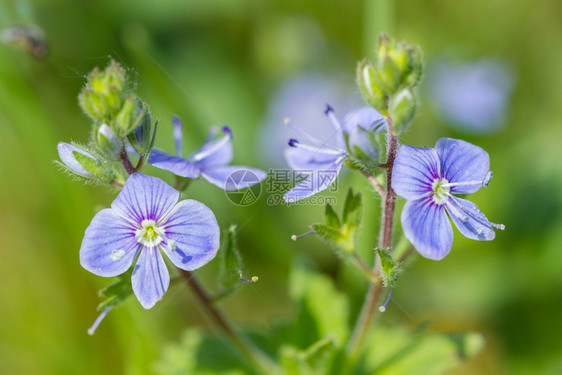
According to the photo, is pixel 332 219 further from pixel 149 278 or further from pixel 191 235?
pixel 149 278

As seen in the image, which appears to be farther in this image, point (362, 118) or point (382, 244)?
point (362, 118)

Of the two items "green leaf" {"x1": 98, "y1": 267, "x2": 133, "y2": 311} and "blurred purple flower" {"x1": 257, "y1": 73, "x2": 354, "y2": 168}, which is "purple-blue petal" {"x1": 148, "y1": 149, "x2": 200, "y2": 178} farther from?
"blurred purple flower" {"x1": 257, "y1": 73, "x2": 354, "y2": 168}

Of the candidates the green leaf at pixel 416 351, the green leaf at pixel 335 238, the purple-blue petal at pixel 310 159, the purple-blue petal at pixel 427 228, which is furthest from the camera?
the green leaf at pixel 416 351

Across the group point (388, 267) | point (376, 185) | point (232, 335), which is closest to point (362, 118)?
point (376, 185)

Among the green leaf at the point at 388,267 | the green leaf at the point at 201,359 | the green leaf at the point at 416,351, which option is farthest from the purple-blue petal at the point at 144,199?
the green leaf at the point at 416,351

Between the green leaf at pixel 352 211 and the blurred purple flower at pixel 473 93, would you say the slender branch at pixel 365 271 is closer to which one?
the green leaf at pixel 352 211

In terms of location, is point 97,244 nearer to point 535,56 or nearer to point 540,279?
point 540,279
